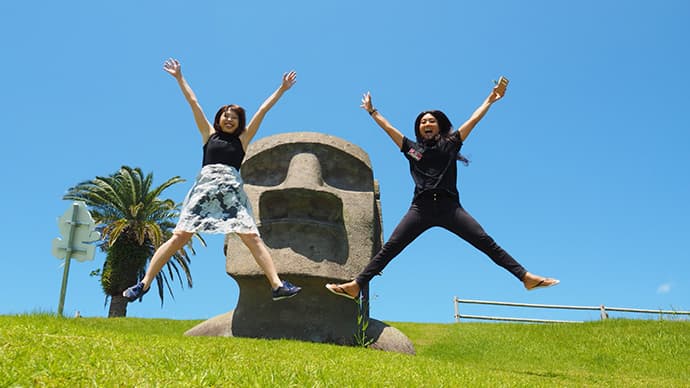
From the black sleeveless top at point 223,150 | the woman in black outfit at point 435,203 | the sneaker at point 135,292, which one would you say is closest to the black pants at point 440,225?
the woman in black outfit at point 435,203

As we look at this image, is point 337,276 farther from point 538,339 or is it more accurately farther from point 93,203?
point 93,203

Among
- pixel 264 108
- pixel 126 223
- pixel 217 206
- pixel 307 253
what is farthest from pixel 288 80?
pixel 126 223

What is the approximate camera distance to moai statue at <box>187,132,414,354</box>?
7.91 meters

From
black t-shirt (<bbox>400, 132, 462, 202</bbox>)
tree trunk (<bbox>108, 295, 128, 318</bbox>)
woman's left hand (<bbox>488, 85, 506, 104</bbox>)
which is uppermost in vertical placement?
woman's left hand (<bbox>488, 85, 506, 104</bbox>)

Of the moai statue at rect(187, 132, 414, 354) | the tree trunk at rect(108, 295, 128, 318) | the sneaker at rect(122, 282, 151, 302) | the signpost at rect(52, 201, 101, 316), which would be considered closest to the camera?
the sneaker at rect(122, 282, 151, 302)

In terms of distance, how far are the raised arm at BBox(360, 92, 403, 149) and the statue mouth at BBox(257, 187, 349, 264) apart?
2.07m

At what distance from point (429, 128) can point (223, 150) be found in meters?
2.18

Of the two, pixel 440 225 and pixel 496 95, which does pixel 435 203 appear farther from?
pixel 496 95

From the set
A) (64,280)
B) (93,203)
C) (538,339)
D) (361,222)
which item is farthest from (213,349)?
(93,203)

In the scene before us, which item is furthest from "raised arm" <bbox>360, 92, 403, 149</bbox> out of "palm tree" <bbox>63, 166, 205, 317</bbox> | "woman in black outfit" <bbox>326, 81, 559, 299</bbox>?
"palm tree" <bbox>63, 166, 205, 317</bbox>

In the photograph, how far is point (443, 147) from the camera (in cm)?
595

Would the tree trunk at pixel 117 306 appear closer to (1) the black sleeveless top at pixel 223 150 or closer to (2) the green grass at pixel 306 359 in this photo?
(2) the green grass at pixel 306 359

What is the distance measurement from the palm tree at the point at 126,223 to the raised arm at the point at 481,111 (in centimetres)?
A: 1587

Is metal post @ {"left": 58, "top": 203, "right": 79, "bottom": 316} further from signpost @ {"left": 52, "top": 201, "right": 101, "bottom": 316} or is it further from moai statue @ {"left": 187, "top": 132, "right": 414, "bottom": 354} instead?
moai statue @ {"left": 187, "top": 132, "right": 414, "bottom": 354}
